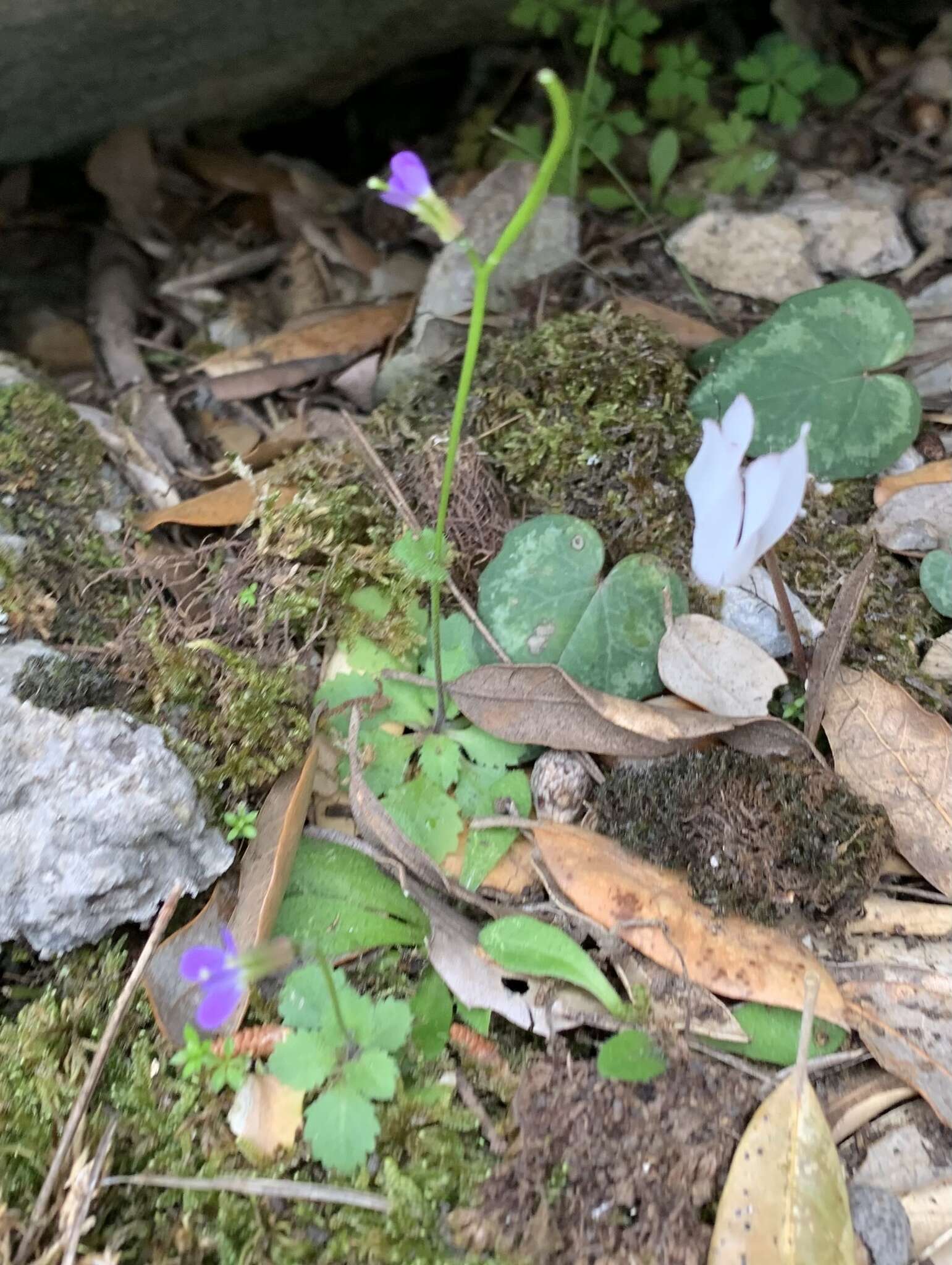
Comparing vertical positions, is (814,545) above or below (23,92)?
below

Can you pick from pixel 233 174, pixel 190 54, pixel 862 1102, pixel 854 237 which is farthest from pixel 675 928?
pixel 233 174

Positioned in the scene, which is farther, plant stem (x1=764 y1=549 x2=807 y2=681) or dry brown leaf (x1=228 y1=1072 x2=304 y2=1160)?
plant stem (x1=764 y1=549 x2=807 y2=681)

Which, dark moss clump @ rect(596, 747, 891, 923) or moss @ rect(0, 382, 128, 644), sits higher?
moss @ rect(0, 382, 128, 644)

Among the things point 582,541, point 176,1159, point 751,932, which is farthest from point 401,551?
point 176,1159

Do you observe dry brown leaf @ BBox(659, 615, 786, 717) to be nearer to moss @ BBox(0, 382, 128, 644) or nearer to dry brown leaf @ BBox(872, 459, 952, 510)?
dry brown leaf @ BBox(872, 459, 952, 510)

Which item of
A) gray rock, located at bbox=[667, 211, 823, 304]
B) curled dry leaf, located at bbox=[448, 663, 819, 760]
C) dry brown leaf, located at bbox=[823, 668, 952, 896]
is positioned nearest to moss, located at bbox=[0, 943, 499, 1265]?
curled dry leaf, located at bbox=[448, 663, 819, 760]

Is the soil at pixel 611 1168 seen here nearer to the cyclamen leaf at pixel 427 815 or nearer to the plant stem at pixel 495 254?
the cyclamen leaf at pixel 427 815

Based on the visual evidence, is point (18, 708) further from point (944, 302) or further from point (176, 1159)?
point (944, 302)
